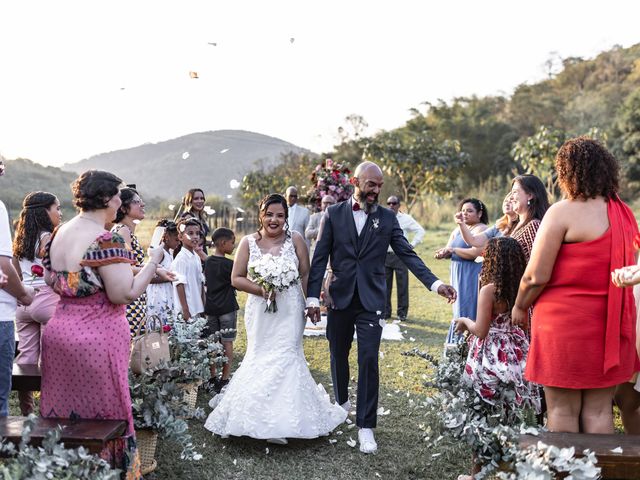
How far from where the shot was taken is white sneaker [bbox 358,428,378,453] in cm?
536

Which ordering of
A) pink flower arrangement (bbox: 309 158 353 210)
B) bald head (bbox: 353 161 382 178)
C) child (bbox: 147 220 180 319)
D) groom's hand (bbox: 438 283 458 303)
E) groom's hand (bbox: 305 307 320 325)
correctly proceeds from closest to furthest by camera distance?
groom's hand (bbox: 438 283 458 303)
groom's hand (bbox: 305 307 320 325)
bald head (bbox: 353 161 382 178)
child (bbox: 147 220 180 319)
pink flower arrangement (bbox: 309 158 353 210)

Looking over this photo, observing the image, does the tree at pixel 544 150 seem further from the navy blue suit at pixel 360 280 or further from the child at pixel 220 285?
the navy blue suit at pixel 360 280

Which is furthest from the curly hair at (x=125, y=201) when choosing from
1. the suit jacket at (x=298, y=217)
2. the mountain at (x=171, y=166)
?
the mountain at (x=171, y=166)

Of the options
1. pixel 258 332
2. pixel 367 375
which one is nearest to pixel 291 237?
pixel 258 332

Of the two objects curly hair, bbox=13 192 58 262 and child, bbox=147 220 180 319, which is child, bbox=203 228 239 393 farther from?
curly hair, bbox=13 192 58 262

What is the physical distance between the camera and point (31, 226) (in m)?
5.59

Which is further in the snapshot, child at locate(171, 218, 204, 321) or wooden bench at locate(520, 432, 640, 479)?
child at locate(171, 218, 204, 321)

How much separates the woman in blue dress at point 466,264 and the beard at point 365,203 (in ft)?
5.86

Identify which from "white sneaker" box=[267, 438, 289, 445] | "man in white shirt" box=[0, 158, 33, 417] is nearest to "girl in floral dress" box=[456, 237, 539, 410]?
"white sneaker" box=[267, 438, 289, 445]

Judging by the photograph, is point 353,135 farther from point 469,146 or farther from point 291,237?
point 291,237

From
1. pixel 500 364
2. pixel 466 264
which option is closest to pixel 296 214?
pixel 466 264

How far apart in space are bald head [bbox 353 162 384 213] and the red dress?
2002 mm

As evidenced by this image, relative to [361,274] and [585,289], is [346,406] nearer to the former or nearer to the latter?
[361,274]

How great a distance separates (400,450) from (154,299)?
2939 mm
